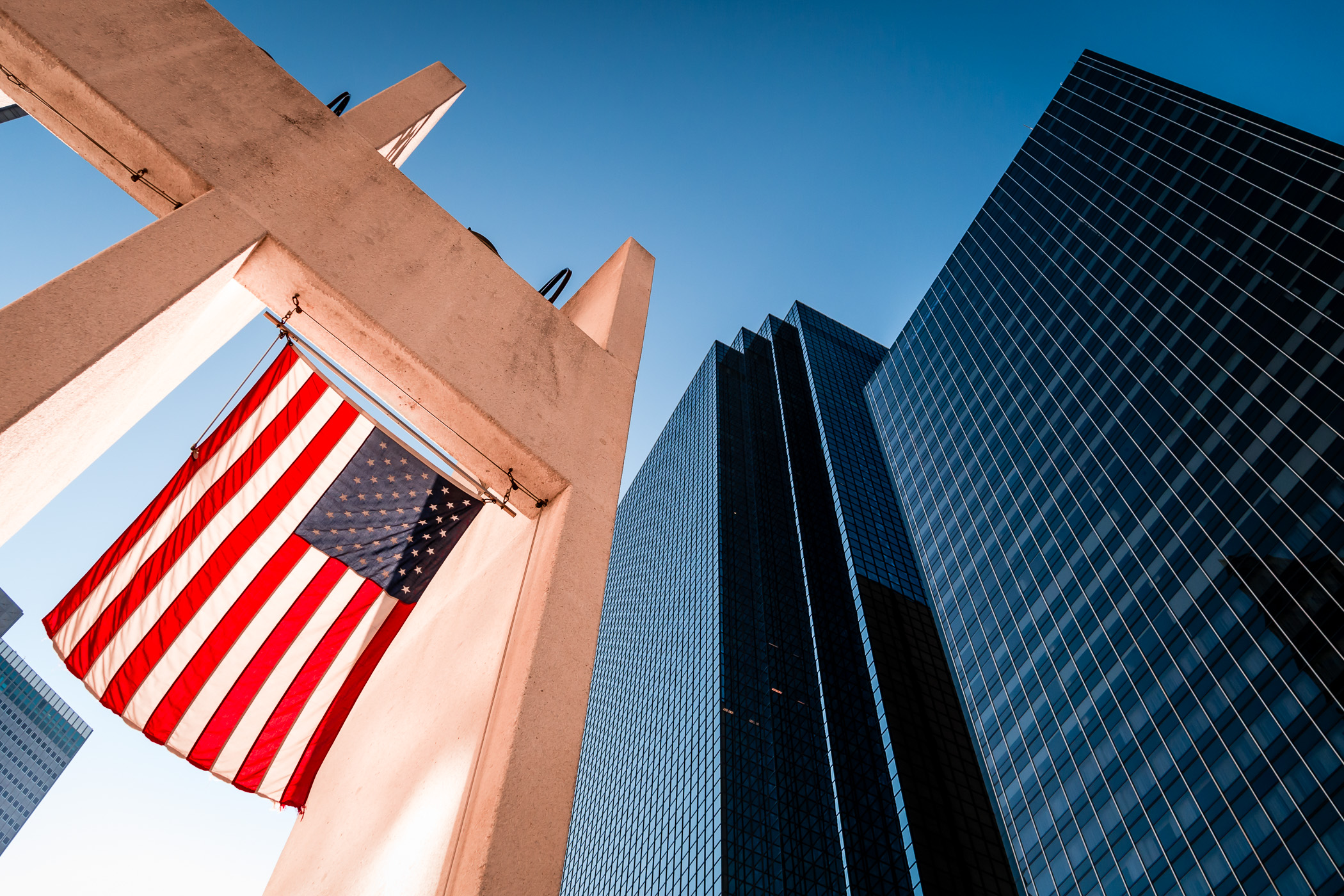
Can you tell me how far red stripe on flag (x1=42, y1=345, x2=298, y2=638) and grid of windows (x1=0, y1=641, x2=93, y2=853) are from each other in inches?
6961

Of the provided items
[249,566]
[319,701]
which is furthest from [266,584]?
[319,701]

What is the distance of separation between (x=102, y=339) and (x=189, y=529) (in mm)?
2663

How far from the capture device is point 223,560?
16.3 ft

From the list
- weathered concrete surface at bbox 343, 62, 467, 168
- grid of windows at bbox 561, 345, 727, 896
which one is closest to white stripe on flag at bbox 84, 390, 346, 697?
weathered concrete surface at bbox 343, 62, 467, 168

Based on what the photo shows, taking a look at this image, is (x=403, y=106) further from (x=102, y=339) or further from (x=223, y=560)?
(x=223, y=560)

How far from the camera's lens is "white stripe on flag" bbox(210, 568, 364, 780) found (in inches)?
202

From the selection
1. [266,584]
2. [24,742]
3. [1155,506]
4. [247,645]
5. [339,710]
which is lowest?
[339,710]

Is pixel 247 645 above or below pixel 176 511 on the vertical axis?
below

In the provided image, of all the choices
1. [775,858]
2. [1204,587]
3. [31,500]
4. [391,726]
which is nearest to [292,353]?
[31,500]

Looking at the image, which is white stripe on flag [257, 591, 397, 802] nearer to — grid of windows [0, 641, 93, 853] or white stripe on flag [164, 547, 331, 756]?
white stripe on flag [164, 547, 331, 756]

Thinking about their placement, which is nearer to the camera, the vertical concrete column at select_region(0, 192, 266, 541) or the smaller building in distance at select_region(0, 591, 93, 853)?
the vertical concrete column at select_region(0, 192, 266, 541)

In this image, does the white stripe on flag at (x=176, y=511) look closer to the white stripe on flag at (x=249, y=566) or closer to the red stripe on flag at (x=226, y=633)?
the white stripe on flag at (x=249, y=566)

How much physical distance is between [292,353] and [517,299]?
4.66ft

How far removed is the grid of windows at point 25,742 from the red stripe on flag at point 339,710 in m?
177
